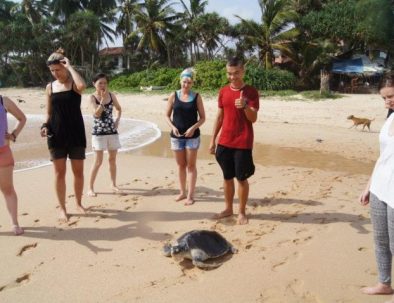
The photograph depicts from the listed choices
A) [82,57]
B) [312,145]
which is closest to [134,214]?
[312,145]

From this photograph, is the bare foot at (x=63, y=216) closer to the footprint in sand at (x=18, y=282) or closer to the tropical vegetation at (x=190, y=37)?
the footprint in sand at (x=18, y=282)

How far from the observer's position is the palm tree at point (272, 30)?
23703 mm

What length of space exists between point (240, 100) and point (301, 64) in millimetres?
22021

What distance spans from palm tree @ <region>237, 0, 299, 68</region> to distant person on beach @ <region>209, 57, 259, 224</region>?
20629 millimetres

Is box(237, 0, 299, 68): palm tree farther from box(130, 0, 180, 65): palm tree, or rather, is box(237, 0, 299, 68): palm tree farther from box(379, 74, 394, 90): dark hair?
box(379, 74, 394, 90): dark hair

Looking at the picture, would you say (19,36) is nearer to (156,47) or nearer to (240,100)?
(156,47)

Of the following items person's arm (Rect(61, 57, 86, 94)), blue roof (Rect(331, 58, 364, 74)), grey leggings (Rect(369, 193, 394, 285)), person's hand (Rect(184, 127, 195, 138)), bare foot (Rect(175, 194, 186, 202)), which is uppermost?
blue roof (Rect(331, 58, 364, 74))

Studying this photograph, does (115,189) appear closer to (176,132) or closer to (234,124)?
(176,132)

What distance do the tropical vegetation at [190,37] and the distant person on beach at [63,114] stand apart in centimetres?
1764

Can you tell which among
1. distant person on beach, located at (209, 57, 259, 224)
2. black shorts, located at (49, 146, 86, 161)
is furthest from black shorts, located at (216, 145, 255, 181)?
black shorts, located at (49, 146, 86, 161)

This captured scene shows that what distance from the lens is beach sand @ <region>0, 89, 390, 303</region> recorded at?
2947 millimetres

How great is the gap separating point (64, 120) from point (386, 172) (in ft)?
10.2

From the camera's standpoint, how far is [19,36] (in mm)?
34219

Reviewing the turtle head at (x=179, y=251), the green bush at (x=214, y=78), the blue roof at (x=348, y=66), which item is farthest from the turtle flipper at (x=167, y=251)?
the blue roof at (x=348, y=66)
